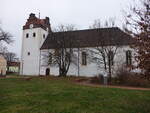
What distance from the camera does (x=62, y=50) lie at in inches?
1433

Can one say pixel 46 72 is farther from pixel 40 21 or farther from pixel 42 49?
pixel 40 21

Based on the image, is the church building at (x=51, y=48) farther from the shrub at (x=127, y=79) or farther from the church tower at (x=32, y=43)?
the shrub at (x=127, y=79)

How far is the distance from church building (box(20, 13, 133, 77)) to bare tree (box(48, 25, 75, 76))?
36 centimetres

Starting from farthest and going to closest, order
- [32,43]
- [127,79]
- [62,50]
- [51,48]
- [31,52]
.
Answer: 1. [32,43]
2. [31,52]
3. [51,48]
4. [62,50]
5. [127,79]

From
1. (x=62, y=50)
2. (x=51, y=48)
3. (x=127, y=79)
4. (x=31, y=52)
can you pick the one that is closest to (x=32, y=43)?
(x=31, y=52)

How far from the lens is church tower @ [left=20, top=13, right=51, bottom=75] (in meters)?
45.0

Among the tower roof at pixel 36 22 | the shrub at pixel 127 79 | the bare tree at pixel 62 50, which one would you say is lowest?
the shrub at pixel 127 79

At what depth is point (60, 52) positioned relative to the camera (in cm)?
3647

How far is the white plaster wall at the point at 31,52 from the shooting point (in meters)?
44.8

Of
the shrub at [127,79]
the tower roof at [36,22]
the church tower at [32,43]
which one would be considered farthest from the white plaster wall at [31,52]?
the shrub at [127,79]

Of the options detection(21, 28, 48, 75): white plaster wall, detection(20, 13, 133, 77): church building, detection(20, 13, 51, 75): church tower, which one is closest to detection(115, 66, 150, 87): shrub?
detection(20, 13, 133, 77): church building

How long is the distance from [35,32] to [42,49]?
5.34 m

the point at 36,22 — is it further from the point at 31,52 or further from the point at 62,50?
the point at 62,50

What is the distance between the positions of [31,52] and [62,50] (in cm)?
1304
